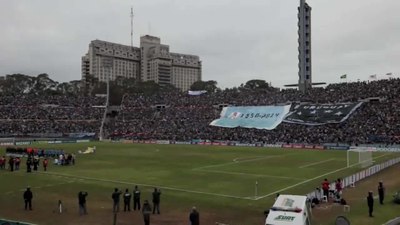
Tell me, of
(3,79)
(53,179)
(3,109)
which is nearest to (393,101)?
(53,179)

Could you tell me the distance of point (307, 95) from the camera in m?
95.9

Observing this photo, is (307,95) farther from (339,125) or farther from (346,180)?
(346,180)

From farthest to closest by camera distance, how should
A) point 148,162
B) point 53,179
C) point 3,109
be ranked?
point 3,109
point 148,162
point 53,179

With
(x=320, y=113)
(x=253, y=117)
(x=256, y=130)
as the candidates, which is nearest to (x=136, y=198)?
(x=256, y=130)

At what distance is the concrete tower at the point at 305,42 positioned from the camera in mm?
115125

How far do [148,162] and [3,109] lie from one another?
7239 centimetres

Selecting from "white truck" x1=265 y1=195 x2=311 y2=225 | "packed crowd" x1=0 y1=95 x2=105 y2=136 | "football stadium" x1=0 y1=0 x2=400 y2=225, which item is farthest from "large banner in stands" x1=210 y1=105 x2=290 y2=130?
"white truck" x1=265 y1=195 x2=311 y2=225

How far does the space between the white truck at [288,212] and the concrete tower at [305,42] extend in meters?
101

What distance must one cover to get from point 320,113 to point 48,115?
66.5 m

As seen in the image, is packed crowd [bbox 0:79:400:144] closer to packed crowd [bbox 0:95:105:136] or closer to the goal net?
packed crowd [bbox 0:95:105:136]

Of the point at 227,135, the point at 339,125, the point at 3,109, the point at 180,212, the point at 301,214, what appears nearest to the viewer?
the point at 301,214

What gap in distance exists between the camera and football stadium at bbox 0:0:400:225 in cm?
2492

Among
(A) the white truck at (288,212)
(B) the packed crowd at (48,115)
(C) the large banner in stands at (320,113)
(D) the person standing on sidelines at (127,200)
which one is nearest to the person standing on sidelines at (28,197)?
(D) the person standing on sidelines at (127,200)

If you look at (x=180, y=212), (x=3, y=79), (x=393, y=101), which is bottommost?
(x=180, y=212)
